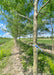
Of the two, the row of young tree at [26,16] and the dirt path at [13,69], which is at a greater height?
the row of young tree at [26,16]

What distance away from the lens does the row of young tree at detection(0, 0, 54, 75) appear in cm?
147

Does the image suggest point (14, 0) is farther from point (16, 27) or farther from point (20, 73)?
point (20, 73)

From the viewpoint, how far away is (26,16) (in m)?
2.30

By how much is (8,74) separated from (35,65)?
132cm

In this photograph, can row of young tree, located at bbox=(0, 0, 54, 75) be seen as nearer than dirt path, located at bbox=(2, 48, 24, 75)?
Yes

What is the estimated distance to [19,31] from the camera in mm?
3562

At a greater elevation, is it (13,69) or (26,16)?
(26,16)

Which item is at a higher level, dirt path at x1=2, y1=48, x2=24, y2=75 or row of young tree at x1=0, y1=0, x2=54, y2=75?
row of young tree at x1=0, y1=0, x2=54, y2=75

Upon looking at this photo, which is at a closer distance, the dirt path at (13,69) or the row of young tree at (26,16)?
the row of young tree at (26,16)

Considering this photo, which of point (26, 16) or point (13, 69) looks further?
point (13, 69)

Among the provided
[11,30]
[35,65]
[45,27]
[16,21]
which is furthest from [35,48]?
[45,27]

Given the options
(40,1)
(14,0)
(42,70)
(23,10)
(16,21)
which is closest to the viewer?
(40,1)

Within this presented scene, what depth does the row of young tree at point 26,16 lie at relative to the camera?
147 cm

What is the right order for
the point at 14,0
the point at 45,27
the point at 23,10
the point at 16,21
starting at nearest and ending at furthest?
the point at 14,0, the point at 23,10, the point at 16,21, the point at 45,27
